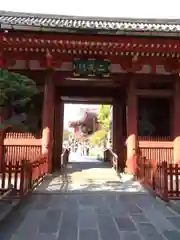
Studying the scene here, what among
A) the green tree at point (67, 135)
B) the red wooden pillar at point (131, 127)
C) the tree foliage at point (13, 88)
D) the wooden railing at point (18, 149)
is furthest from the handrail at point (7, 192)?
the green tree at point (67, 135)

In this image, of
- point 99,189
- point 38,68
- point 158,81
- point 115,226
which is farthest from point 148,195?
point 38,68

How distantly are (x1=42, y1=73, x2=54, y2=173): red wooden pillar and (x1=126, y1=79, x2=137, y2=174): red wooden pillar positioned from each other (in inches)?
125

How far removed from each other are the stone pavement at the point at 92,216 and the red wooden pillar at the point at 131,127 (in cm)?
258

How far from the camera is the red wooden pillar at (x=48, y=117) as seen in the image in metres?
11.2

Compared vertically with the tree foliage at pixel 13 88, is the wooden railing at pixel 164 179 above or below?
below

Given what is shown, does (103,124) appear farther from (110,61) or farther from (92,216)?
(92,216)

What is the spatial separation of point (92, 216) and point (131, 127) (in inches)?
250

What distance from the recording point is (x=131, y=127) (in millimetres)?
11500

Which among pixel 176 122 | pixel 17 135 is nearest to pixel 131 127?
pixel 176 122

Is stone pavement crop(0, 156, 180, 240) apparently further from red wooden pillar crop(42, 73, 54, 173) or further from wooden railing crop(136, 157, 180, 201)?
red wooden pillar crop(42, 73, 54, 173)

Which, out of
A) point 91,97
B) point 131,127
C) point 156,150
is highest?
point 91,97

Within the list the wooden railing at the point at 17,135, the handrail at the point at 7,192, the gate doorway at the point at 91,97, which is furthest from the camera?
the gate doorway at the point at 91,97

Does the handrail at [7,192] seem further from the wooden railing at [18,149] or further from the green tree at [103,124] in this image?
the green tree at [103,124]

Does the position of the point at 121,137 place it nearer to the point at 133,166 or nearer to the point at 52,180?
the point at 133,166
